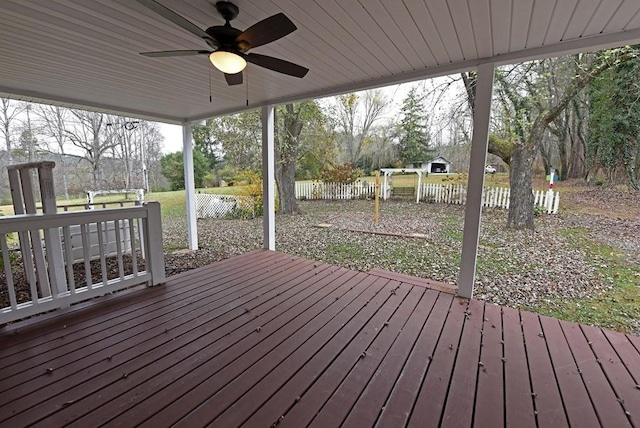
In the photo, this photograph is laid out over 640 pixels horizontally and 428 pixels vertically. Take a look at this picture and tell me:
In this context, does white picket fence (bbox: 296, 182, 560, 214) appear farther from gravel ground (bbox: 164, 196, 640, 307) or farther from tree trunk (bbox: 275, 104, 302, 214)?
tree trunk (bbox: 275, 104, 302, 214)

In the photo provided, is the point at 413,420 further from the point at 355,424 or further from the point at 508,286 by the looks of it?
the point at 508,286

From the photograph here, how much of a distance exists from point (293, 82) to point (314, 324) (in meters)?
2.57

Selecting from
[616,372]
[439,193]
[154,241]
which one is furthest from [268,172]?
[439,193]

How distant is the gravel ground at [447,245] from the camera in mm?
3385

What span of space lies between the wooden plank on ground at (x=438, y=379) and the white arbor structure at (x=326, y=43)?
0.72 m

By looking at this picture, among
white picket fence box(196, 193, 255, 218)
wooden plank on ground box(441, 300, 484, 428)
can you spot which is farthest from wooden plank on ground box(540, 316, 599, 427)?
white picket fence box(196, 193, 255, 218)

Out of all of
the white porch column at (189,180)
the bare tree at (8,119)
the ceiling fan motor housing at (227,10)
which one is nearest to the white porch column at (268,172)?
the white porch column at (189,180)

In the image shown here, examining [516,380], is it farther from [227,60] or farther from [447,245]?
[447,245]

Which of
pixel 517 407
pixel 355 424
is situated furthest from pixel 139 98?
pixel 517 407

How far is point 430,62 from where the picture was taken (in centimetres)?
253

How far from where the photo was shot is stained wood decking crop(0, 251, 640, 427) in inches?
52.1

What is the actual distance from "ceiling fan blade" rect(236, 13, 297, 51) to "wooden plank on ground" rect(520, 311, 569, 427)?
7.77 ft

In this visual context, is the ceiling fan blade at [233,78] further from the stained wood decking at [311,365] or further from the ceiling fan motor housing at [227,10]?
the stained wood decking at [311,365]

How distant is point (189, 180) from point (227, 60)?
408 cm
